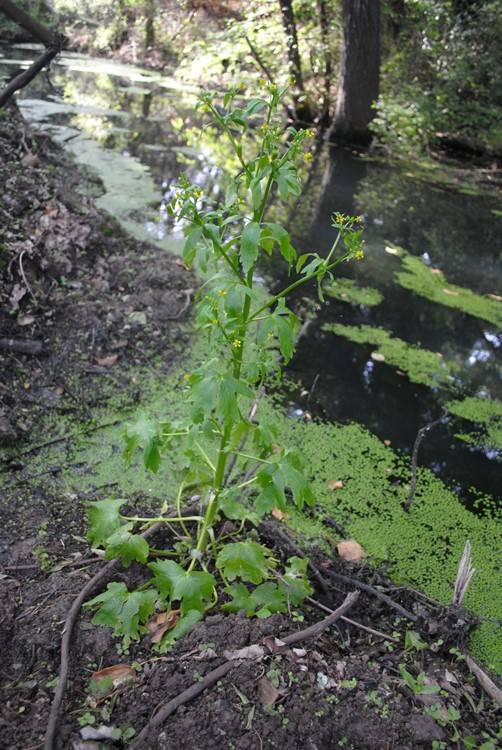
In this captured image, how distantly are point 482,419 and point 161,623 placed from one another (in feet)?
7.04

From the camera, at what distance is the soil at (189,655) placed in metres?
1.28

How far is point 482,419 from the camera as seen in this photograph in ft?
10.0

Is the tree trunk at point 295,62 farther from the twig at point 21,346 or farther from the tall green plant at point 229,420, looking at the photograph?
the tall green plant at point 229,420

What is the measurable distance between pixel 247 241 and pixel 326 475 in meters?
1.33

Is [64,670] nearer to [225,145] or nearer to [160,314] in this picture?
[160,314]

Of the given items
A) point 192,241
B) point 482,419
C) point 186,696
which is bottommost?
point 482,419

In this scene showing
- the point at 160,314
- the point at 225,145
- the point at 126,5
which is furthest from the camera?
the point at 126,5

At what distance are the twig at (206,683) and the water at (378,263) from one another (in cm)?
118

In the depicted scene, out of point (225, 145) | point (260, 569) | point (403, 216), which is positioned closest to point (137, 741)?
point (260, 569)

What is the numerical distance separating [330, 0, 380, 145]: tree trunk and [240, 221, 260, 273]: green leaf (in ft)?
23.9

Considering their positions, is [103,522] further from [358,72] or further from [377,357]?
[358,72]

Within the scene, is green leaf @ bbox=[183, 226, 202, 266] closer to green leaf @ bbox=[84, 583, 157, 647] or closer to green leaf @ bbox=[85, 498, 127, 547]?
green leaf @ bbox=[85, 498, 127, 547]

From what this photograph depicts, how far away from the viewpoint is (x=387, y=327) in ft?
12.4

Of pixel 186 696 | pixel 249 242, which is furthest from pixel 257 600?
pixel 249 242
